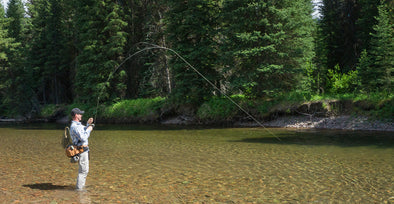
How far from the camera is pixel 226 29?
22.2m

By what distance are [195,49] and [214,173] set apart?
53.7 ft

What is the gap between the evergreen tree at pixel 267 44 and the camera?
2053cm

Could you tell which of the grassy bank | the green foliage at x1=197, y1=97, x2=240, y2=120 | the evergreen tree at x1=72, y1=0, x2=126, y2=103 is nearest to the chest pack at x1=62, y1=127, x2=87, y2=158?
the grassy bank

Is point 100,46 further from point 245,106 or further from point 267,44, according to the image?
point 267,44

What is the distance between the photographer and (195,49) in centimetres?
2394

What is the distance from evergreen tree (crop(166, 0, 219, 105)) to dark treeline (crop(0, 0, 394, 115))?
3.0 inches

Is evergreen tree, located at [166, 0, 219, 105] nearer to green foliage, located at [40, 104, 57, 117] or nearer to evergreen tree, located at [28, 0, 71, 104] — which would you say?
green foliage, located at [40, 104, 57, 117]

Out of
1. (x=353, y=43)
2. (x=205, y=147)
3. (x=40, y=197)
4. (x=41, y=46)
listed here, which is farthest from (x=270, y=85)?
(x=41, y=46)

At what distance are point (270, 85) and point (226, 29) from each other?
4829mm

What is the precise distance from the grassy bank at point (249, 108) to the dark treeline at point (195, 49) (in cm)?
85

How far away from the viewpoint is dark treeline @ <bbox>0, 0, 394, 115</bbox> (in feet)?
69.7

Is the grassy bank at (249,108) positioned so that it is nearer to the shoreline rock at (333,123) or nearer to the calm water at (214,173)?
the shoreline rock at (333,123)

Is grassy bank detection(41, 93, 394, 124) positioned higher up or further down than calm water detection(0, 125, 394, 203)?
higher up

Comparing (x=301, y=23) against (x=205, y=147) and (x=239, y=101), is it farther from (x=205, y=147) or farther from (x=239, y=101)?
(x=205, y=147)
